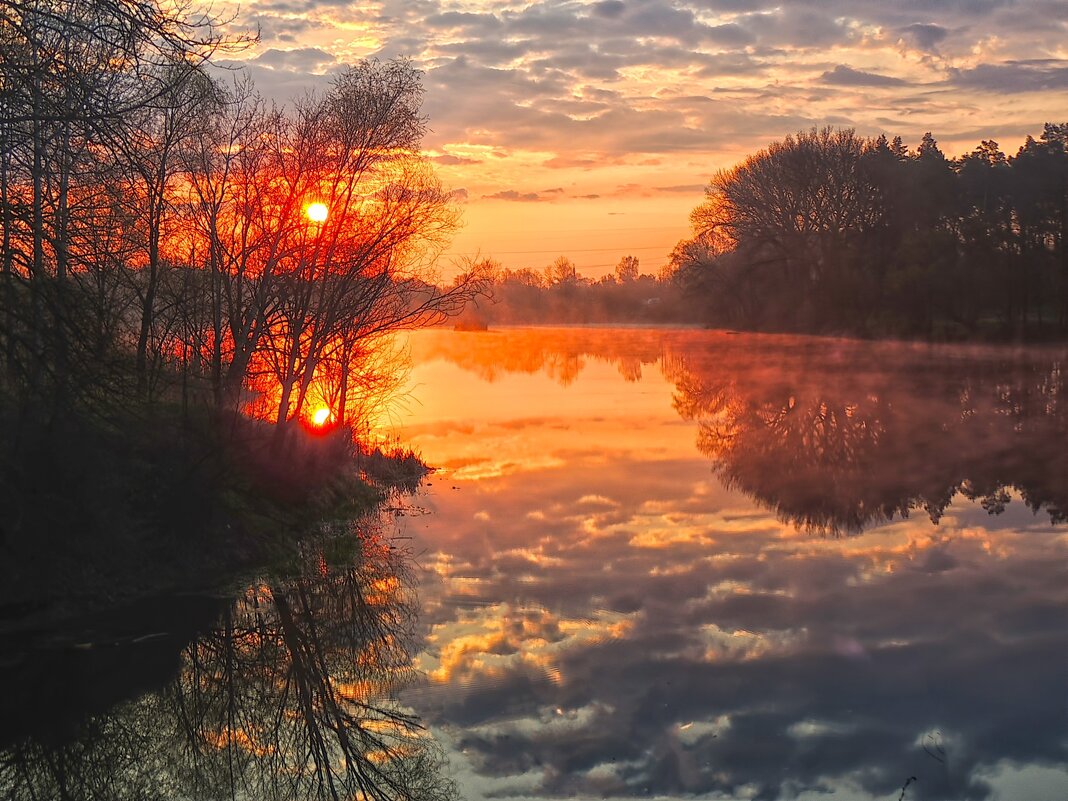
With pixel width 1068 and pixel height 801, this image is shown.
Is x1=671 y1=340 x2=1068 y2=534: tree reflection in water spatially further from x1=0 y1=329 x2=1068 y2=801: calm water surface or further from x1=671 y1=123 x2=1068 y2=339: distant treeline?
x1=671 y1=123 x2=1068 y2=339: distant treeline

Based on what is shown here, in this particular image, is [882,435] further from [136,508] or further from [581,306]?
[581,306]

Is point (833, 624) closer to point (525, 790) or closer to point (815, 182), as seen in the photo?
point (525, 790)

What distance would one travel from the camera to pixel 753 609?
1361cm

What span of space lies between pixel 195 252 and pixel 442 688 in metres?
14.4

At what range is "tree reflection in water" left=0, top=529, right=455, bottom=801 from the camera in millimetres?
8938

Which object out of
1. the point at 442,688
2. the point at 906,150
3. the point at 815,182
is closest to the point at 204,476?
the point at 442,688

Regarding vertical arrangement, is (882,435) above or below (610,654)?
above

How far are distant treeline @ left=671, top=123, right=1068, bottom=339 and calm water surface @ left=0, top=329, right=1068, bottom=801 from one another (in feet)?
164

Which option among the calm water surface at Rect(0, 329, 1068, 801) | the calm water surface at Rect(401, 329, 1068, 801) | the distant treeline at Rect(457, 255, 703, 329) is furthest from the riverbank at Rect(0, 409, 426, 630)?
the distant treeline at Rect(457, 255, 703, 329)

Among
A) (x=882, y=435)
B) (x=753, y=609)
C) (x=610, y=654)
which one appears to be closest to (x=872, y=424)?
(x=882, y=435)

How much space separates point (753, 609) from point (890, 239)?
7244 centimetres

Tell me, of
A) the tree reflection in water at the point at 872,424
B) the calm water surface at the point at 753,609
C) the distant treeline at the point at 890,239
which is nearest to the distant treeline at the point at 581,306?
the distant treeline at the point at 890,239

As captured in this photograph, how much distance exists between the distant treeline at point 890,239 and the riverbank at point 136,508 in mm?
59443

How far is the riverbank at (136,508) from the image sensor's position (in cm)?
1300
